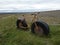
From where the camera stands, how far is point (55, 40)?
8.44 meters

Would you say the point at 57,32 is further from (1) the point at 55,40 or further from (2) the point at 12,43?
(2) the point at 12,43

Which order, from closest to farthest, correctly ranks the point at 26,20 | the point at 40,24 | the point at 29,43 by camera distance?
the point at 29,43 < the point at 40,24 < the point at 26,20

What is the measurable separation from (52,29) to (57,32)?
15.2 inches

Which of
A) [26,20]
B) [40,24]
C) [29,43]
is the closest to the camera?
[29,43]

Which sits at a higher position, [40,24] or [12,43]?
[40,24]

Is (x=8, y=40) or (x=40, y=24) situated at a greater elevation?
(x=40, y=24)

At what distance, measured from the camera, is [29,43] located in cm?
843

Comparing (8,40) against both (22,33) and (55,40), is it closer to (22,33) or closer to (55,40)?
(22,33)

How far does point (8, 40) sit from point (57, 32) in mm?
1976

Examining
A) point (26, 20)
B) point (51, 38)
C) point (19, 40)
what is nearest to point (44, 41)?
point (51, 38)

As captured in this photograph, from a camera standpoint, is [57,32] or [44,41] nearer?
[44,41]

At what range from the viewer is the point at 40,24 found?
923cm

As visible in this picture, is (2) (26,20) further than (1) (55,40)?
Yes

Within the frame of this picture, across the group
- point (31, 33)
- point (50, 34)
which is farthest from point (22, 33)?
point (50, 34)
